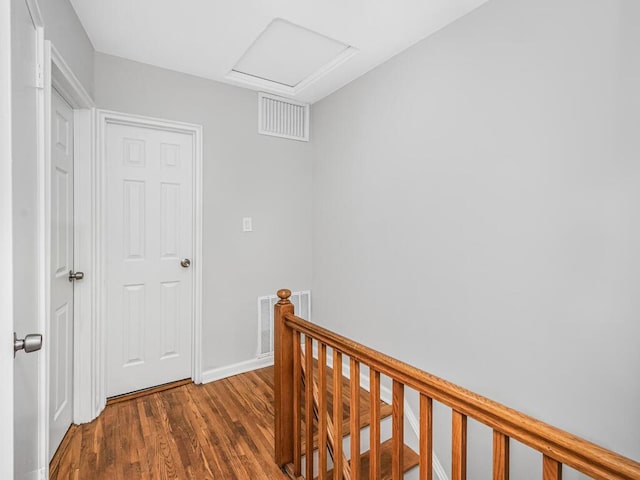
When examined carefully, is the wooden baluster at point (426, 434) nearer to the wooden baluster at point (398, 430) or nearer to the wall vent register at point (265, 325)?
the wooden baluster at point (398, 430)

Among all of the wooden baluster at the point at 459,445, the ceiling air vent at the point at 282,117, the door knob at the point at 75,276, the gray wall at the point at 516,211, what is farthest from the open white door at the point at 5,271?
the ceiling air vent at the point at 282,117

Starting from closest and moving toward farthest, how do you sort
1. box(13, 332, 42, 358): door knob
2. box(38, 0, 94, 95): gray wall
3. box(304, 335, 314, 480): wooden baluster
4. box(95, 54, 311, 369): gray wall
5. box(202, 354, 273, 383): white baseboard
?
box(13, 332, 42, 358): door knob < box(38, 0, 94, 95): gray wall < box(304, 335, 314, 480): wooden baluster < box(95, 54, 311, 369): gray wall < box(202, 354, 273, 383): white baseboard

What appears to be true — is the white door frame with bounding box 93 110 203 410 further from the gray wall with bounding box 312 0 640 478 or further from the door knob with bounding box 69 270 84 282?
the gray wall with bounding box 312 0 640 478

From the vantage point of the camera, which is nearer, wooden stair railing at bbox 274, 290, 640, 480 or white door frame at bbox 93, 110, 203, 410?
wooden stair railing at bbox 274, 290, 640, 480

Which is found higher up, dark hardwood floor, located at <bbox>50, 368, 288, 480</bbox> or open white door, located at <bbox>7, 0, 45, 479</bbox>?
open white door, located at <bbox>7, 0, 45, 479</bbox>

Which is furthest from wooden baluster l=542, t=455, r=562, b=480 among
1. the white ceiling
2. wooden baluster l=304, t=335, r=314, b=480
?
the white ceiling

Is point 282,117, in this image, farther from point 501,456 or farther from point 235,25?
point 501,456

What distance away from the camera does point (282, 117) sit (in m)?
3.09

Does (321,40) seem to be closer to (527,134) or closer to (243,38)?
(243,38)

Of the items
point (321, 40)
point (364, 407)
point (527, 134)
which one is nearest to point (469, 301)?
point (527, 134)

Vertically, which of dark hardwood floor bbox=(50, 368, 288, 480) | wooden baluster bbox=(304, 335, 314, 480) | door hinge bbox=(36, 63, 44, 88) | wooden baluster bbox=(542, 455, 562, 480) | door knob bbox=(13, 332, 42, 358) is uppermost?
door hinge bbox=(36, 63, 44, 88)

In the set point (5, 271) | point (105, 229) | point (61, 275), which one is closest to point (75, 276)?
point (61, 275)

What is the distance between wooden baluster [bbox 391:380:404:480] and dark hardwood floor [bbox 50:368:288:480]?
87cm

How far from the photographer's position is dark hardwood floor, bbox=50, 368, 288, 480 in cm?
179
